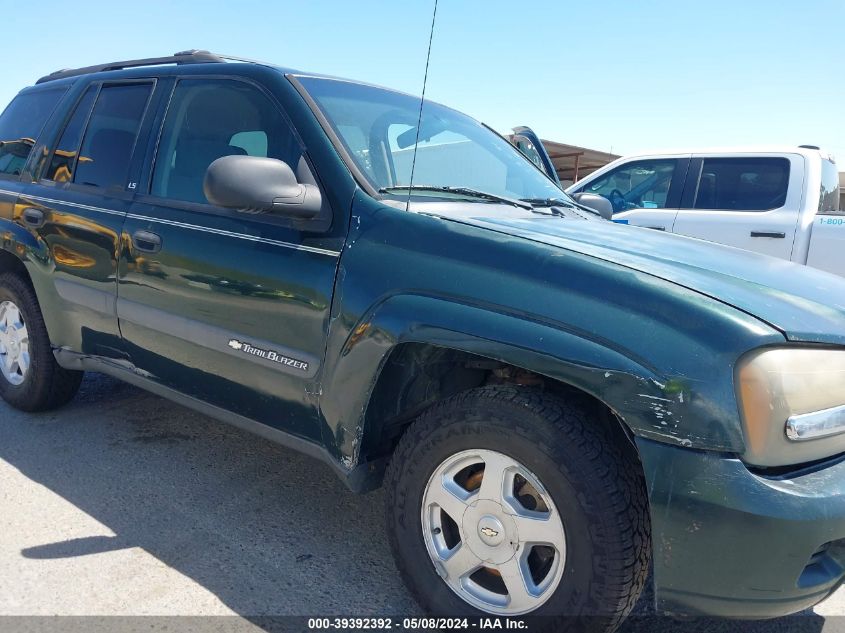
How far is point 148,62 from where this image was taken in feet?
11.5

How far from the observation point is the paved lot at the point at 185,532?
2320 mm

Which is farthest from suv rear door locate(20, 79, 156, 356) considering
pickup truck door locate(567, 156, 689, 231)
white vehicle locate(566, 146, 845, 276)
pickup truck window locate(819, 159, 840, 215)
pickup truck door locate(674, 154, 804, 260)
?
Answer: pickup truck window locate(819, 159, 840, 215)

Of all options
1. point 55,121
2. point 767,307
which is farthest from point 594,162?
point 767,307

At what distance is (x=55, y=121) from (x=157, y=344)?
5.42 ft

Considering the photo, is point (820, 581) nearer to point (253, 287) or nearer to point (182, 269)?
point (253, 287)

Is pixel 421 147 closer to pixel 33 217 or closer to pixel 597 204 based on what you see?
pixel 597 204

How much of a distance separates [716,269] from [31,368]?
139 inches

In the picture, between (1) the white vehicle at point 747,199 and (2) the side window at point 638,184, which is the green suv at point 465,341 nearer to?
(1) the white vehicle at point 747,199

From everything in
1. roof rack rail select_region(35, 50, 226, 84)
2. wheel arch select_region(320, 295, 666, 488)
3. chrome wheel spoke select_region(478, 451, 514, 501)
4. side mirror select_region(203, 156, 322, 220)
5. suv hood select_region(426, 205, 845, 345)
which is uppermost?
roof rack rail select_region(35, 50, 226, 84)

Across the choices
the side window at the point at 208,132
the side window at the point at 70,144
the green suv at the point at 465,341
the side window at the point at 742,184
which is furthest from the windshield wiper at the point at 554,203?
the side window at the point at 742,184

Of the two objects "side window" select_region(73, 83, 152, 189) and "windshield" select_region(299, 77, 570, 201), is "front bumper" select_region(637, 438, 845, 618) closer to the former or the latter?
"windshield" select_region(299, 77, 570, 201)

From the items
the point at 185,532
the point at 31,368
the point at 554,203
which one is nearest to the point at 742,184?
the point at 554,203

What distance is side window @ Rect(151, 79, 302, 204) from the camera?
274 cm

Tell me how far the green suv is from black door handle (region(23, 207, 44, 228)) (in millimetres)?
179
